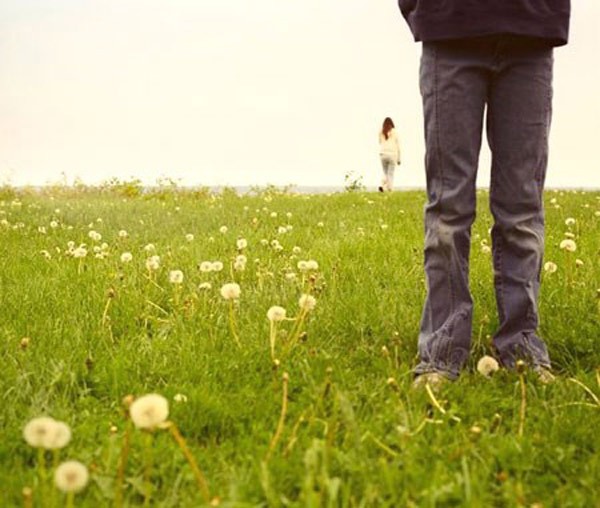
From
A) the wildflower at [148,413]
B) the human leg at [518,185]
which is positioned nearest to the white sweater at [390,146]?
the human leg at [518,185]

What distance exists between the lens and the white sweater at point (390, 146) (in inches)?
847

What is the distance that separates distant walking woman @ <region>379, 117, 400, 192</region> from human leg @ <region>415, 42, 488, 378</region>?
1784cm

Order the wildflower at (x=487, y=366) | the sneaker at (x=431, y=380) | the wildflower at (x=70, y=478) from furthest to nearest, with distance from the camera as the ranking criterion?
the sneaker at (x=431, y=380), the wildflower at (x=487, y=366), the wildflower at (x=70, y=478)

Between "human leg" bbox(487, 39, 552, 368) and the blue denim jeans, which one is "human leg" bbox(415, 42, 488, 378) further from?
"human leg" bbox(487, 39, 552, 368)

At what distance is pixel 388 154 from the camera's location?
21.5 meters

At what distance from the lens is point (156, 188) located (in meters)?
19.7

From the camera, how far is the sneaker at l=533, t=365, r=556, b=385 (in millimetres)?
3207

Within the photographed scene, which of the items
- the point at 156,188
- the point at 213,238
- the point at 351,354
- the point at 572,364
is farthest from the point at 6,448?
the point at 156,188

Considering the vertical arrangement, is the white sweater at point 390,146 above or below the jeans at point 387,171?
above

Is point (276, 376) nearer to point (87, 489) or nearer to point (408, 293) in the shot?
point (87, 489)

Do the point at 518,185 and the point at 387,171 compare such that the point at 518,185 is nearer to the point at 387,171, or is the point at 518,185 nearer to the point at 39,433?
the point at 39,433

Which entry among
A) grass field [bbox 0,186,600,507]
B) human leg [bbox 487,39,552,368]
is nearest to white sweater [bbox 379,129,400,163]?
grass field [bbox 0,186,600,507]

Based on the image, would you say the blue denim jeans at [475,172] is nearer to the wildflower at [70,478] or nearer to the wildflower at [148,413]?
the wildflower at [148,413]

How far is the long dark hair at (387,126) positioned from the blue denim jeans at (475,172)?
732 inches
